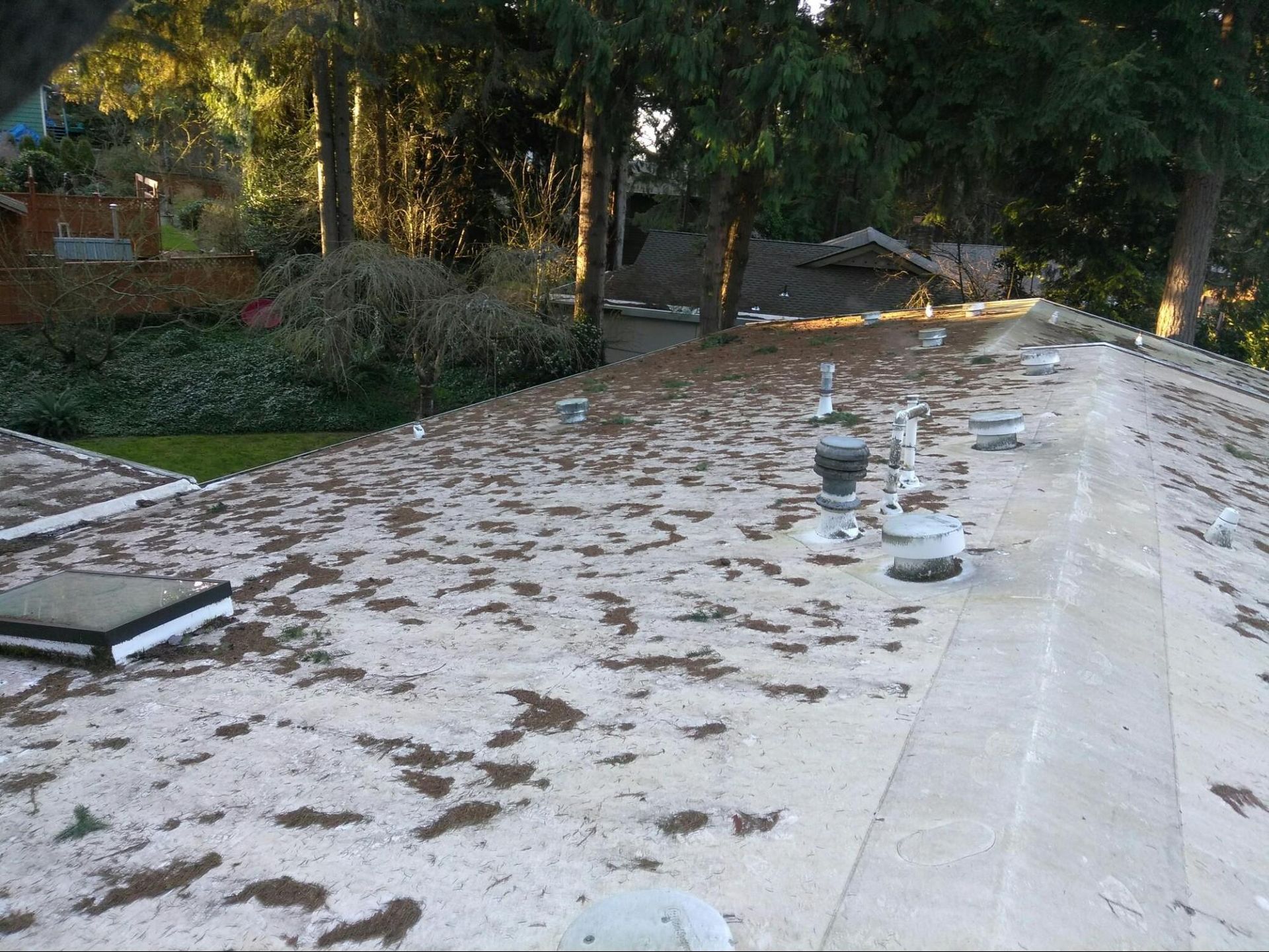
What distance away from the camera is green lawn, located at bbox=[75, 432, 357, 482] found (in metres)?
15.3

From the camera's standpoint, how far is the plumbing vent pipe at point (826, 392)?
795 centimetres

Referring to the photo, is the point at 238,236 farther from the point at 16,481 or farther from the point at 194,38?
the point at 16,481

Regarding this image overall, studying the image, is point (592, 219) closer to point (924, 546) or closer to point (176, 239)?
point (924, 546)

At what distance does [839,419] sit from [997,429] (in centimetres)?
203

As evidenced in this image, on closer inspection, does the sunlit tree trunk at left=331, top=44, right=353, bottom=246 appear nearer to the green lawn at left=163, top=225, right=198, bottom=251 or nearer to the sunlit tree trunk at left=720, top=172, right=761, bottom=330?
the sunlit tree trunk at left=720, top=172, right=761, bottom=330

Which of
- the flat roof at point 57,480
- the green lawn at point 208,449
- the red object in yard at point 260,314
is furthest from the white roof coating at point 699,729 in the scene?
the red object in yard at point 260,314

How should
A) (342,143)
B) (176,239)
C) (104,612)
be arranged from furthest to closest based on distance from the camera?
1. (176,239)
2. (342,143)
3. (104,612)

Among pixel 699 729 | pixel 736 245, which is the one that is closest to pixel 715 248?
pixel 736 245

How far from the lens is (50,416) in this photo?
15711 mm

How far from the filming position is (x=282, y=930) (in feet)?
7.63

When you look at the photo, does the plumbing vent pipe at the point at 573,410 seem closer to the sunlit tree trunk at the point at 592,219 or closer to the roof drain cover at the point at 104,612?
the roof drain cover at the point at 104,612

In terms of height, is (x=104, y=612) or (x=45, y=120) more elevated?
(x=45, y=120)

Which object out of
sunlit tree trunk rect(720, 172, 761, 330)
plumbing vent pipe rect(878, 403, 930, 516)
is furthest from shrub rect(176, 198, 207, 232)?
plumbing vent pipe rect(878, 403, 930, 516)

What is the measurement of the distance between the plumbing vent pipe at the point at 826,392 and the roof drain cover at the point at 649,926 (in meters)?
6.32
